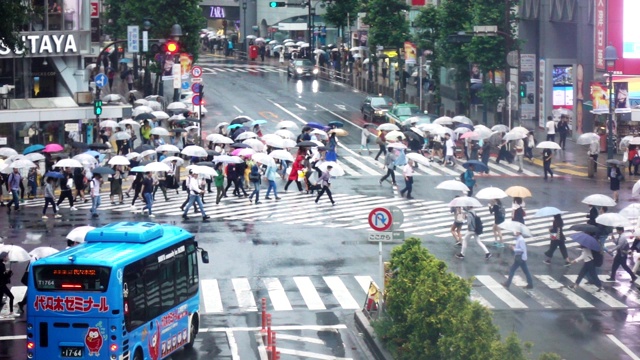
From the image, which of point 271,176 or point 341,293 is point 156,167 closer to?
point 271,176

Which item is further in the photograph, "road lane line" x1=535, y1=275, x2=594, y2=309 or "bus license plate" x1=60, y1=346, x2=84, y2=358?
"road lane line" x1=535, y1=275, x2=594, y2=309

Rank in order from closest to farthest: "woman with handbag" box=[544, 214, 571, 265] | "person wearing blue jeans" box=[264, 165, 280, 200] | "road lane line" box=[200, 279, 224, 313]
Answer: "road lane line" box=[200, 279, 224, 313] < "woman with handbag" box=[544, 214, 571, 265] < "person wearing blue jeans" box=[264, 165, 280, 200]

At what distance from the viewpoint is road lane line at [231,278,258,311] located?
26.4 m

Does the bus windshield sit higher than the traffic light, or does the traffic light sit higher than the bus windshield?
the traffic light

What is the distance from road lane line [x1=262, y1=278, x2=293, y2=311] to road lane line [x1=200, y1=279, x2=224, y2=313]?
121 centimetres

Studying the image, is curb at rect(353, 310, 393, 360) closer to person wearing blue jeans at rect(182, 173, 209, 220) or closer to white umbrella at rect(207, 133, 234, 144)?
person wearing blue jeans at rect(182, 173, 209, 220)

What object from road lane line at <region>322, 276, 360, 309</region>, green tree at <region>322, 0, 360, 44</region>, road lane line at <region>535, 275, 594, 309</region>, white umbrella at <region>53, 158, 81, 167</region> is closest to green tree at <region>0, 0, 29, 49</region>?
white umbrella at <region>53, 158, 81, 167</region>

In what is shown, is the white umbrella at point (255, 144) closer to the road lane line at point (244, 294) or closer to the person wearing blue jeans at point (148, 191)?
the person wearing blue jeans at point (148, 191)

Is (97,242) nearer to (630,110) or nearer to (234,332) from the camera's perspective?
(234,332)

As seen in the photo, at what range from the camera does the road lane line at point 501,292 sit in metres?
26.6

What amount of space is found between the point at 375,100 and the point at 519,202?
1333 inches

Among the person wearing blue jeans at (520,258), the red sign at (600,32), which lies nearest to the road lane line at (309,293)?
the person wearing blue jeans at (520,258)

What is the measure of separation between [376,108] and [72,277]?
153 ft

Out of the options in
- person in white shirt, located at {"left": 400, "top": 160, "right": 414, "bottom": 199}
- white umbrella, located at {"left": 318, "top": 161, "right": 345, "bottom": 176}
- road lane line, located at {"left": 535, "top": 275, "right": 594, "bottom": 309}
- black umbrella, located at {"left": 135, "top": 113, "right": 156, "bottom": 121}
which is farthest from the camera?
black umbrella, located at {"left": 135, "top": 113, "right": 156, "bottom": 121}
